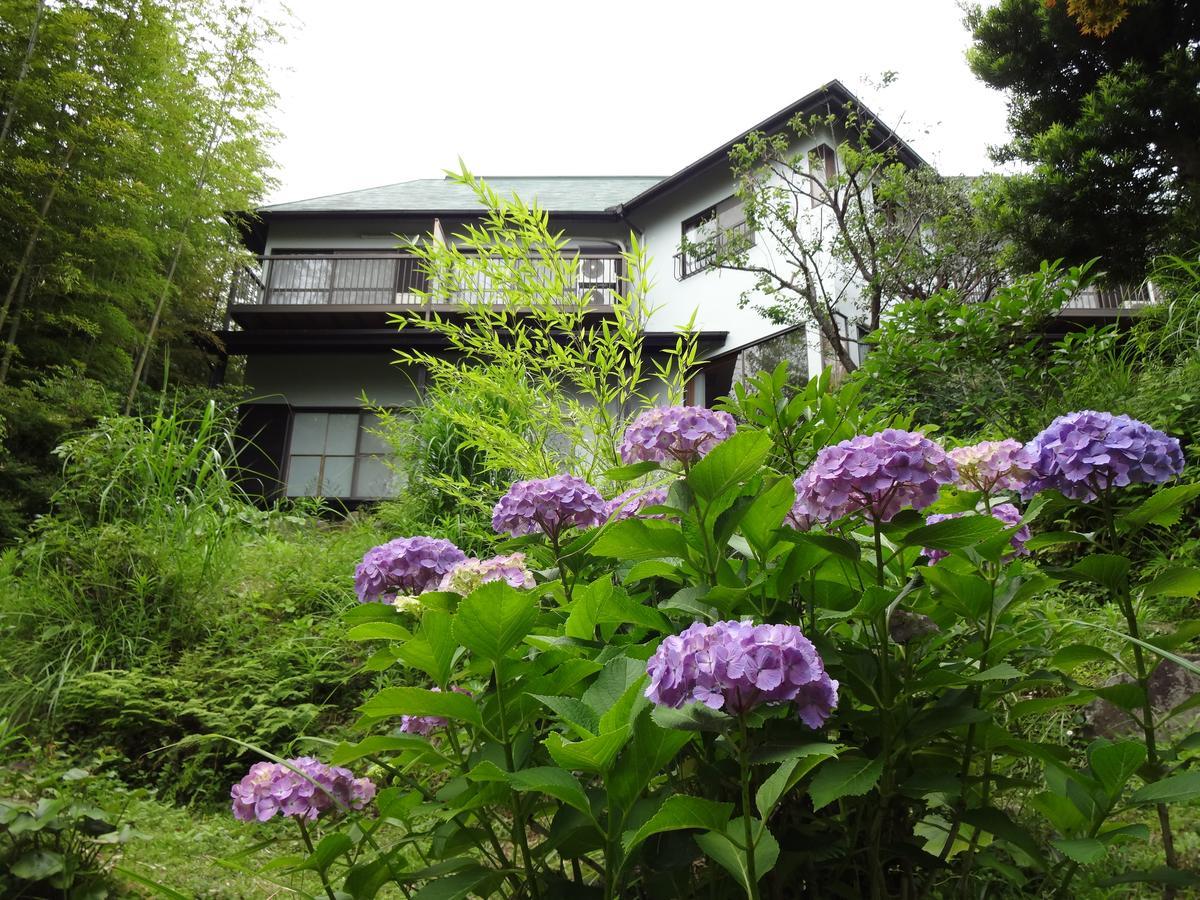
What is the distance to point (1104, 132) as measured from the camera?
4.75 meters

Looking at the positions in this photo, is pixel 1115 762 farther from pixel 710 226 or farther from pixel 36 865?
pixel 710 226

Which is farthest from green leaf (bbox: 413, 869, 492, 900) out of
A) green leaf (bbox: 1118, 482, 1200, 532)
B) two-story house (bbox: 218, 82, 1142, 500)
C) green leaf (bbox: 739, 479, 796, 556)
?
two-story house (bbox: 218, 82, 1142, 500)

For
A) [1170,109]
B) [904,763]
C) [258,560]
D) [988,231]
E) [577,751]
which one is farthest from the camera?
[988,231]

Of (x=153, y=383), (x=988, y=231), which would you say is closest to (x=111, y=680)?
(x=988, y=231)

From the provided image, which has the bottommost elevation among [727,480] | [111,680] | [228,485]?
[111,680]

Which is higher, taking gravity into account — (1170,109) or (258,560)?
(1170,109)

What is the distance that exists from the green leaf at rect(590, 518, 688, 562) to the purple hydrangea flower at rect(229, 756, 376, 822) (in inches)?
24.7

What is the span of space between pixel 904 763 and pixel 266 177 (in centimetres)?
1082

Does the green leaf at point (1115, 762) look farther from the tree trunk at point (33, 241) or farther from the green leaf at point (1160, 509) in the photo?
the tree trunk at point (33, 241)

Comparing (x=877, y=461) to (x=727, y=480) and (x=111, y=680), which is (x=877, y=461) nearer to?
(x=727, y=480)

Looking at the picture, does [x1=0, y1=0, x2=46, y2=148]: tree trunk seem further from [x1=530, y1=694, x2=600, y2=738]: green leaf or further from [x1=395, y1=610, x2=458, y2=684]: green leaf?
[x1=530, y1=694, x2=600, y2=738]: green leaf

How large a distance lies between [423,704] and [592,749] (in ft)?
0.83

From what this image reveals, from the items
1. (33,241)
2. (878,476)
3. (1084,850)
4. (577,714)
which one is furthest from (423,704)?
(33,241)

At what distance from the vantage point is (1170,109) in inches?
180
